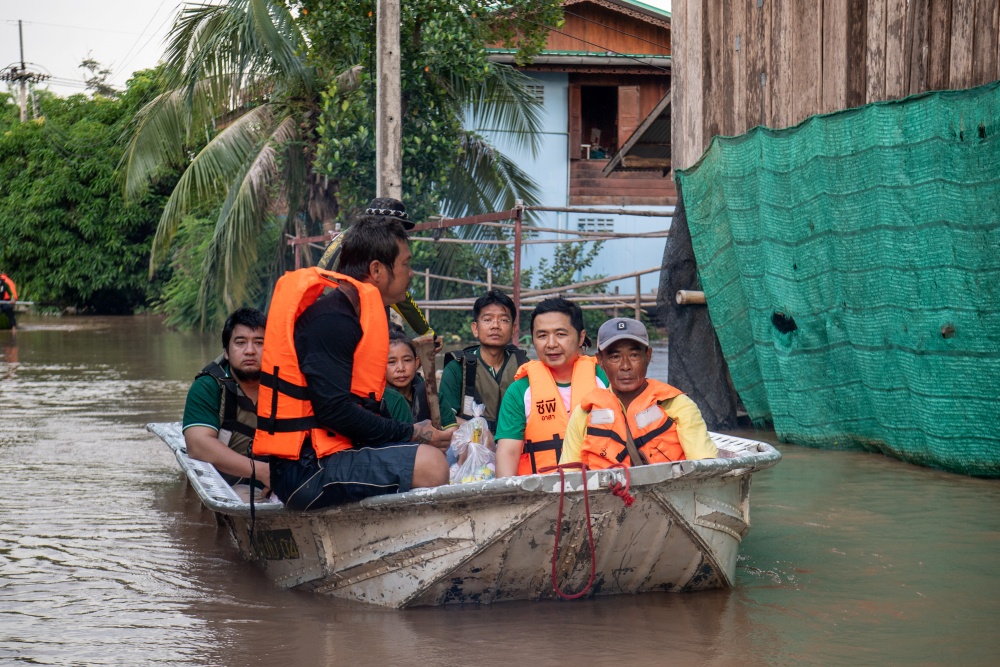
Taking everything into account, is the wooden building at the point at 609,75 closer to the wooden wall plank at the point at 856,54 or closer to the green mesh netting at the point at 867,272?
the green mesh netting at the point at 867,272

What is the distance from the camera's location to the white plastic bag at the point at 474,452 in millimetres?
5461

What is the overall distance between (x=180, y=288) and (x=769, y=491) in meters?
21.7

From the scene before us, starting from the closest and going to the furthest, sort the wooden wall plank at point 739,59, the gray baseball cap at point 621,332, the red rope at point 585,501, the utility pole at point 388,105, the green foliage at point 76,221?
the red rope at point 585,501 → the gray baseball cap at point 621,332 → the wooden wall plank at point 739,59 → the utility pole at point 388,105 → the green foliage at point 76,221

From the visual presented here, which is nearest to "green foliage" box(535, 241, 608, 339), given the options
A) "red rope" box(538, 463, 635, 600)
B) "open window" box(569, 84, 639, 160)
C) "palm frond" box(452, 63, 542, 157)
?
"palm frond" box(452, 63, 542, 157)

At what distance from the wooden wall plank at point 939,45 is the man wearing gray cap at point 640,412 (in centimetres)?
341

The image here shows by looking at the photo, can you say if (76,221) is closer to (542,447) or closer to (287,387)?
(542,447)

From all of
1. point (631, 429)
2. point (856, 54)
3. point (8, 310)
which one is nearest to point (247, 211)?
point (8, 310)

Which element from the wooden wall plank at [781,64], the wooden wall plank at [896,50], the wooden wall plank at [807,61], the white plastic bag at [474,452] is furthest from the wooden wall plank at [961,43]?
the white plastic bag at [474,452]

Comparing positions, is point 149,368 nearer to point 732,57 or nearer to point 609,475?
point 732,57

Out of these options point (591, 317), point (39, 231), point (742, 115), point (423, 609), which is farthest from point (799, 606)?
point (39, 231)

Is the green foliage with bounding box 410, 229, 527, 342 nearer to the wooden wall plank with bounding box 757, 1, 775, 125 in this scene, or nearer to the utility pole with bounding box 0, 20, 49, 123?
the wooden wall plank with bounding box 757, 1, 775, 125

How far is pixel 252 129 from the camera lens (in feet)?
63.7

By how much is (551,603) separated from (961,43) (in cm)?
456

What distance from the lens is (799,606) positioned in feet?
15.9
